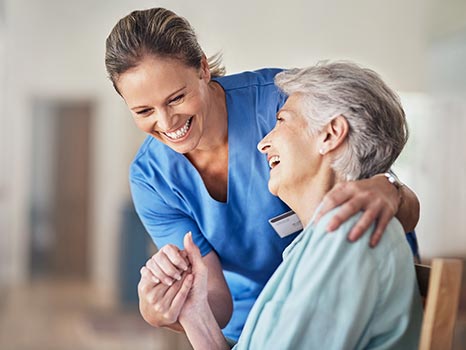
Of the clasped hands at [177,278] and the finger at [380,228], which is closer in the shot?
the finger at [380,228]

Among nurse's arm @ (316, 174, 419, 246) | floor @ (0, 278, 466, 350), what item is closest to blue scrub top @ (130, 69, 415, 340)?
nurse's arm @ (316, 174, 419, 246)

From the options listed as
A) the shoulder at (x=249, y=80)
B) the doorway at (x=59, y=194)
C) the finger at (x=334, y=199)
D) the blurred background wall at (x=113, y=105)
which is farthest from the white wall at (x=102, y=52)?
the finger at (x=334, y=199)

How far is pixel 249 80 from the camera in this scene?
72.1 inches

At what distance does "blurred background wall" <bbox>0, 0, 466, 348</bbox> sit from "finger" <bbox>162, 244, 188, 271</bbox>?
16.8ft

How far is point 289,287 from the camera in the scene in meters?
1.33

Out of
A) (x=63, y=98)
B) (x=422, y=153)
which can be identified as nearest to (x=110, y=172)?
(x=63, y=98)

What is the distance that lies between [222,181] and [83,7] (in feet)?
22.3

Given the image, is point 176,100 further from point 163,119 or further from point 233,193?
point 233,193

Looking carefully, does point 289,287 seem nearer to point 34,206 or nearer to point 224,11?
point 224,11

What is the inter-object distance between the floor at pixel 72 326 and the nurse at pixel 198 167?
243cm

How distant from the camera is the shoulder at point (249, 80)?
5.98ft

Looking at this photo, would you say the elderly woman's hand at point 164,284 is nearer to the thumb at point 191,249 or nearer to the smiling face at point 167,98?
the thumb at point 191,249

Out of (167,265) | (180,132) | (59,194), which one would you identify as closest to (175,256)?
(167,265)

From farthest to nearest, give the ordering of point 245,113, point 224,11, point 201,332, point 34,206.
→ point 34,206, point 224,11, point 245,113, point 201,332
